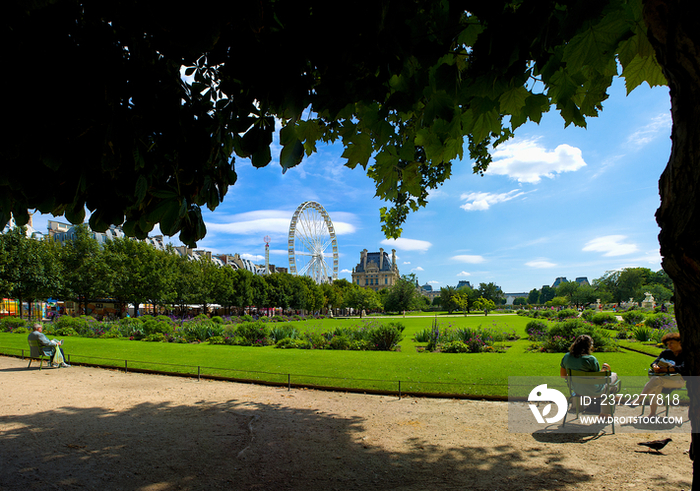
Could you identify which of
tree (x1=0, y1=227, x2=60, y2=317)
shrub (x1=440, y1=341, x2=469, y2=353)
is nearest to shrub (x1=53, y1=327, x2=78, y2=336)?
tree (x1=0, y1=227, x2=60, y2=317)

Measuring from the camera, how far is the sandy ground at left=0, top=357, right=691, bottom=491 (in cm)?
409

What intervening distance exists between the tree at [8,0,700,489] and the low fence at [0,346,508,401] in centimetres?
601

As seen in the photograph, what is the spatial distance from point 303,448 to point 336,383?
3718 millimetres

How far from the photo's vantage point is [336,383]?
8.75 metres

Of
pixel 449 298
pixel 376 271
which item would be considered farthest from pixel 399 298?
pixel 376 271

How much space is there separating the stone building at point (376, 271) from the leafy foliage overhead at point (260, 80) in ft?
450

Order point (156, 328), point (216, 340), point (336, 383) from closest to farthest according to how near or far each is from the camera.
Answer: point (336, 383) < point (216, 340) < point (156, 328)

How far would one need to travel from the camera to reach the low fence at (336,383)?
7762 millimetres

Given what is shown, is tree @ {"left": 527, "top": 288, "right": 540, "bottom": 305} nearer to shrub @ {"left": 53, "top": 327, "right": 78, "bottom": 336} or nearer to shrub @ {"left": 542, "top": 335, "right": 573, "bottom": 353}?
shrub @ {"left": 542, "top": 335, "right": 573, "bottom": 353}

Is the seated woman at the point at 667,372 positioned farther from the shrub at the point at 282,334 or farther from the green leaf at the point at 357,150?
the shrub at the point at 282,334

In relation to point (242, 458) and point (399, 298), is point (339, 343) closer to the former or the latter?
point (242, 458)

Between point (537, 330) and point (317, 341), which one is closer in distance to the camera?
point (317, 341)

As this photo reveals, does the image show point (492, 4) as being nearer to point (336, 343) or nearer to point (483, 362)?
point (483, 362)

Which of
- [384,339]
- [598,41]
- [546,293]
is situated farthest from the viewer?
[546,293]
